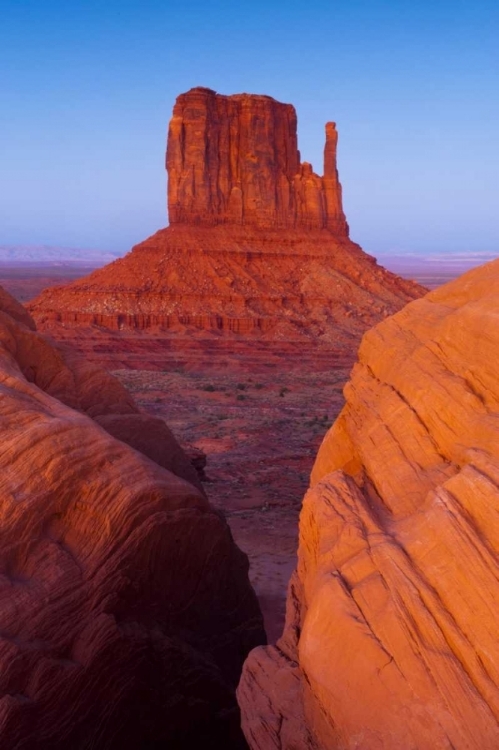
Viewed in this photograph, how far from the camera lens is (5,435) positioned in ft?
25.6

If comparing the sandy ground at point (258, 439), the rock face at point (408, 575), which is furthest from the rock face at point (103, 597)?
the sandy ground at point (258, 439)

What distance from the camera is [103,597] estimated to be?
782 cm

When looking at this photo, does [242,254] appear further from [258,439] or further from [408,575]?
[408,575]

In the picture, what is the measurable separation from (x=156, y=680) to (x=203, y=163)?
218 feet

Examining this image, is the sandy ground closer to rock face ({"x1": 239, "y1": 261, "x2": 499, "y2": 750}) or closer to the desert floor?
the desert floor

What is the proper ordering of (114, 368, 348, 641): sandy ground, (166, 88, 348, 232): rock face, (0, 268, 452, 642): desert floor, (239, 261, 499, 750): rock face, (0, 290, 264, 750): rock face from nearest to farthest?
(239, 261, 499, 750): rock face < (0, 290, 264, 750): rock face < (114, 368, 348, 641): sandy ground < (0, 268, 452, 642): desert floor < (166, 88, 348, 232): rock face

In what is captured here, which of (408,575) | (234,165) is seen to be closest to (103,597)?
(408,575)

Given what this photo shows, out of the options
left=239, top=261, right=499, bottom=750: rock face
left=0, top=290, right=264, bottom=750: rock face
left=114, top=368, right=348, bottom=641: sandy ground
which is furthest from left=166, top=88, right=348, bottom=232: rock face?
left=239, top=261, right=499, bottom=750: rock face

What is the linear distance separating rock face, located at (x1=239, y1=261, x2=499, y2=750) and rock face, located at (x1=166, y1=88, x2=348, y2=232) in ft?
211

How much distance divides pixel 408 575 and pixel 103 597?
11.7 ft

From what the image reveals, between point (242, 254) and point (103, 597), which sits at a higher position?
point (103, 597)

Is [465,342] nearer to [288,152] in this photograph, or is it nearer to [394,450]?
[394,450]

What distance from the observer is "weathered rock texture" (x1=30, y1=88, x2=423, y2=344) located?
60719mm

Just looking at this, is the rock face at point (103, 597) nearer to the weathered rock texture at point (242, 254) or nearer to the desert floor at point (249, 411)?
the desert floor at point (249, 411)
